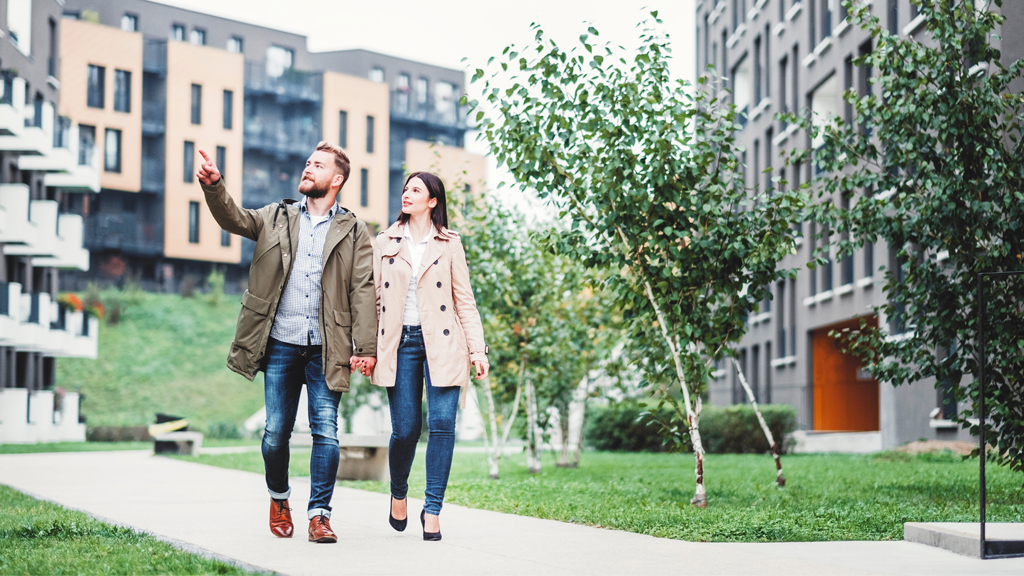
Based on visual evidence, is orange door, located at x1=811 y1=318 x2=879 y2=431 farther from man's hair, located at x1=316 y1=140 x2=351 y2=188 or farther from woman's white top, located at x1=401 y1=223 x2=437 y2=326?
man's hair, located at x1=316 y1=140 x2=351 y2=188

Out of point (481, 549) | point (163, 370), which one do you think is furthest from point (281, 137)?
point (481, 549)

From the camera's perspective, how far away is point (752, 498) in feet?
35.3

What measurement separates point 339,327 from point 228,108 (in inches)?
2301

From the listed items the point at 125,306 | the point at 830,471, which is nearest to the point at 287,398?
the point at 830,471

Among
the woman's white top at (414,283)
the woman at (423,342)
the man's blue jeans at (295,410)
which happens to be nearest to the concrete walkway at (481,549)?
the man's blue jeans at (295,410)

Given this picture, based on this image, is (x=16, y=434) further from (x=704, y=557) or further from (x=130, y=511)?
(x=704, y=557)

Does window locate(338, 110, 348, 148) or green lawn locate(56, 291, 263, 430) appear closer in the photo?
green lawn locate(56, 291, 263, 430)

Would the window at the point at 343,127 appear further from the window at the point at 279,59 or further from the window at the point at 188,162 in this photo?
the window at the point at 188,162

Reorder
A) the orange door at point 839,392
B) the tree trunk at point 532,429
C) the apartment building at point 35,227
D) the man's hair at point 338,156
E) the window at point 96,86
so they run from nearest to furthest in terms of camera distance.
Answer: the man's hair at point 338,156, the tree trunk at point 532,429, the orange door at point 839,392, the apartment building at point 35,227, the window at point 96,86

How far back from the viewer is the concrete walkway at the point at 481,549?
17.9ft

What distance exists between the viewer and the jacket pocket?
6230 mm

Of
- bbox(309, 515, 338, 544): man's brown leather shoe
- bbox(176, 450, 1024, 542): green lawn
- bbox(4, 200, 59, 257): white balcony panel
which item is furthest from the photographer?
bbox(4, 200, 59, 257): white balcony panel

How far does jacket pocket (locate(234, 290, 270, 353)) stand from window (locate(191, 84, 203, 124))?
57332 millimetres

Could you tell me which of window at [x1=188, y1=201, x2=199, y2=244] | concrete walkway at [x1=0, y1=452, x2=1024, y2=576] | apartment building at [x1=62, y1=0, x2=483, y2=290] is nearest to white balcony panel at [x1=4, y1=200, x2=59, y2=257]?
apartment building at [x1=62, y1=0, x2=483, y2=290]
